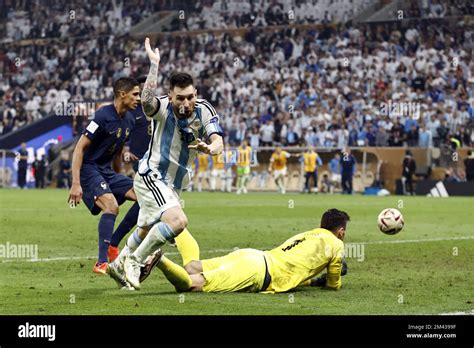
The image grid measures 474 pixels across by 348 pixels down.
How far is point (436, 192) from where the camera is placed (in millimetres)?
34750

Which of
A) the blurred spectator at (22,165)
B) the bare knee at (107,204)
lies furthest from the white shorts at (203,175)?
the bare knee at (107,204)

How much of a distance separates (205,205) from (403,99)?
13.2 meters

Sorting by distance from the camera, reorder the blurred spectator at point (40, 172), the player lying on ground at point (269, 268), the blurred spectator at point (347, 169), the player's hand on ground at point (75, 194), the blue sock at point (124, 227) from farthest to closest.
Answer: the blurred spectator at point (40, 172), the blurred spectator at point (347, 169), the blue sock at point (124, 227), the player's hand on ground at point (75, 194), the player lying on ground at point (269, 268)

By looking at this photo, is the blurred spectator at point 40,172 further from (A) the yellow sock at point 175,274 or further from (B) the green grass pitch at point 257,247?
(A) the yellow sock at point 175,274

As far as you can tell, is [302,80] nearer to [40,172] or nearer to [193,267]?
[40,172]

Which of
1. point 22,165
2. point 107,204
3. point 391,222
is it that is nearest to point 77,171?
point 107,204

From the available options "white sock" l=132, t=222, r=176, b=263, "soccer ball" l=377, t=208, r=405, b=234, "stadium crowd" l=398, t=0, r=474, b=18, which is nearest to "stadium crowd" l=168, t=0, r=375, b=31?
"stadium crowd" l=398, t=0, r=474, b=18

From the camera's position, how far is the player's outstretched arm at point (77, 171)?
35.8 ft

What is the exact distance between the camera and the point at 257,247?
1488cm

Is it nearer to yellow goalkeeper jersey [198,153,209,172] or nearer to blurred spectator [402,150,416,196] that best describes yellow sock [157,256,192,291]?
blurred spectator [402,150,416,196]

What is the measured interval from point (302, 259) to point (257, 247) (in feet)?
16.5

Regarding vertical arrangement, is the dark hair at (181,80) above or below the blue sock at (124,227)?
above

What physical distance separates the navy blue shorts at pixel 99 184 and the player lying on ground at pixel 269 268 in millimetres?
2312
